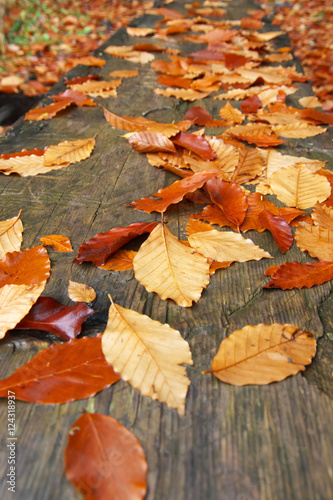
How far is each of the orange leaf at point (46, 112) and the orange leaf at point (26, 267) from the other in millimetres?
958

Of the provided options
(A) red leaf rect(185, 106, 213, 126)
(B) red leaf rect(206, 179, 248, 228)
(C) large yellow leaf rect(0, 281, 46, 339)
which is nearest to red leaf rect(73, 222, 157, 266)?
(C) large yellow leaf rect(0, 281, 46, 339)

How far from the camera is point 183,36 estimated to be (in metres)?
3.01

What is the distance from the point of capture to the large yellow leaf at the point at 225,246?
1.05 metres

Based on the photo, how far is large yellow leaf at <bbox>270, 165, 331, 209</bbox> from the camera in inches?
49.4

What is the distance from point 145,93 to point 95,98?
27cm

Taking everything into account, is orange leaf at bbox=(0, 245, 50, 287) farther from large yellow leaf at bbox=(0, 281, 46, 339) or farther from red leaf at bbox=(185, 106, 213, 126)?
red leaf at bbox=(185, 106, 213, 126)

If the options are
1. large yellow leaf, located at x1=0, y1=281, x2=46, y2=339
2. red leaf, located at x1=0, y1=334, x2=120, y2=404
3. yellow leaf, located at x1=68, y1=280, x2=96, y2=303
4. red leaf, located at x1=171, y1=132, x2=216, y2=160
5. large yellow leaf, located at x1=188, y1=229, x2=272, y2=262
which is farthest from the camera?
red leaf, located at x1=171, y1=132, x2=216, y2=160

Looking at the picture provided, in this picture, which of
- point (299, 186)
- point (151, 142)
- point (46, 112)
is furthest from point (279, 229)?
point (46, 112)

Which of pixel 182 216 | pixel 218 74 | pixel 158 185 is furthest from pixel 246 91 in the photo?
pixel 182 216

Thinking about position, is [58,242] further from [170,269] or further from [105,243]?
[170,269]

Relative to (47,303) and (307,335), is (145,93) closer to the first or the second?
(47,303)

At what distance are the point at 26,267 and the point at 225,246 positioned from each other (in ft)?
1.79

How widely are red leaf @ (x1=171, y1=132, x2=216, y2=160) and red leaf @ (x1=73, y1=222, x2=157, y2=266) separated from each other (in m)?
0.49

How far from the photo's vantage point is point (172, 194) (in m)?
1.22
